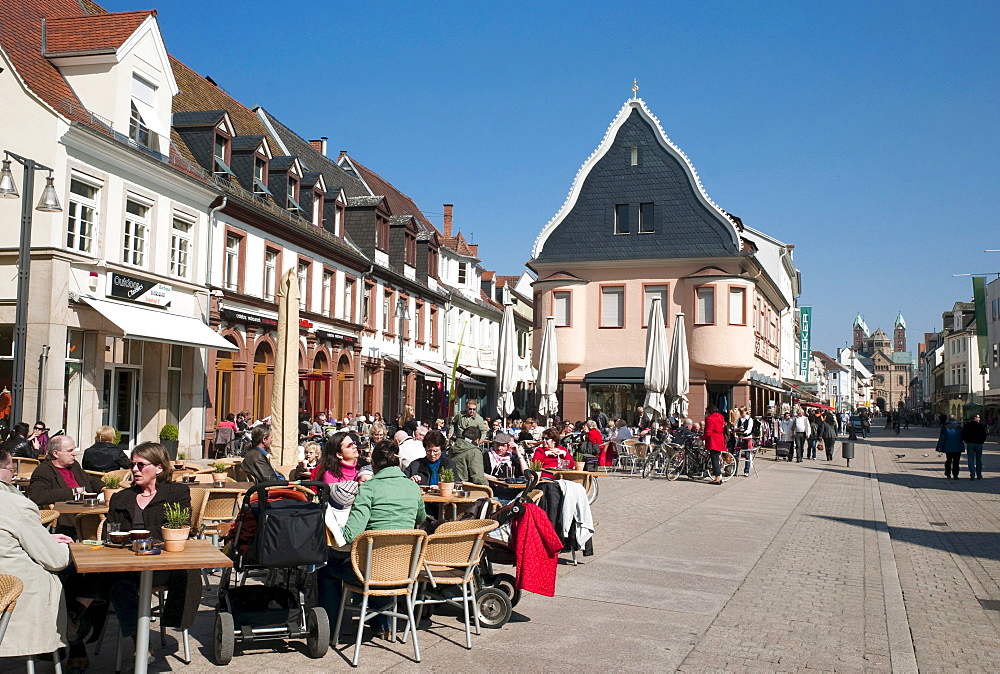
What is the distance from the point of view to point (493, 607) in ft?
23.8

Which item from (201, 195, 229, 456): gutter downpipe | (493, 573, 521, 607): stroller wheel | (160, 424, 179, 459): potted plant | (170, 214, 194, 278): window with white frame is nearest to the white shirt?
(493, 573, 521, 607): stroller wheel

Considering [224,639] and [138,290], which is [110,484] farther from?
[138,290]

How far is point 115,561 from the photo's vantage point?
16.5 ft

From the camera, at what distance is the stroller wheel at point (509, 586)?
7477mm

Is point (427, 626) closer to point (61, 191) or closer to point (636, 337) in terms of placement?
point (61, 191)

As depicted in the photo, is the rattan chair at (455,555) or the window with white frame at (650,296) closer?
the rattan chair at (455,555)

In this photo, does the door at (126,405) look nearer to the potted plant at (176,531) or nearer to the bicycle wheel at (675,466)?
the bicycle wheel at (675,466)

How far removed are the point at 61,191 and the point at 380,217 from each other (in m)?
18.8

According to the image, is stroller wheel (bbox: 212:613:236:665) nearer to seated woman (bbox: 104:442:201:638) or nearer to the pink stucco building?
seated woman (bbox: 104:442:201:638)

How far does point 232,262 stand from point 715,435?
45.3ft

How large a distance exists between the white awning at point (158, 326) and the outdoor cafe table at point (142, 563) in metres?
15.1

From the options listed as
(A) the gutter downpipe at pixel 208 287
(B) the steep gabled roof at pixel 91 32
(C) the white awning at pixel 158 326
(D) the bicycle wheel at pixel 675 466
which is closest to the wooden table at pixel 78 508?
(C) the white awning at pixel 158 326

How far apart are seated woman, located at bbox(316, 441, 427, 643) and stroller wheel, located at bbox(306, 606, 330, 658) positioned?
0.28m

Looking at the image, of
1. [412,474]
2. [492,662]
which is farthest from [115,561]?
[412,474]
